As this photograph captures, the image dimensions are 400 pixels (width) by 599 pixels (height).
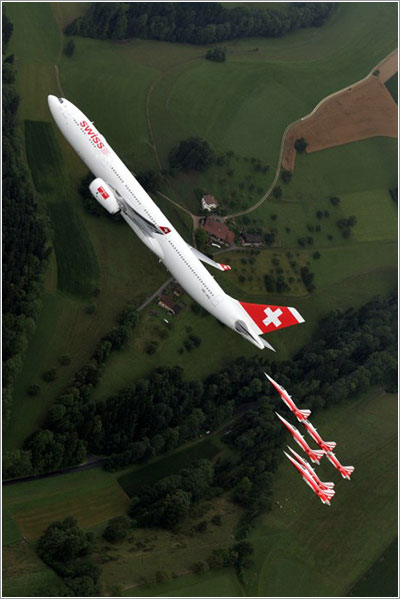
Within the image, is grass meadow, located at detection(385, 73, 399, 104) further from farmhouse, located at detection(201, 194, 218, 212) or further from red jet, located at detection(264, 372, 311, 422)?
red jet, located at detection(264, 372, 311, 422)

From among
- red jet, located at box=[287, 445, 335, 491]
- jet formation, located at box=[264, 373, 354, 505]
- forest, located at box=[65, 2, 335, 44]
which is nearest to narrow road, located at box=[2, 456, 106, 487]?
jet formation, located at box=[264, 373, 354, 505]

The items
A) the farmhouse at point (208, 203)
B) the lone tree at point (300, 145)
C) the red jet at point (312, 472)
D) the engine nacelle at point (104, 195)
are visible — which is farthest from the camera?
the lone tree at point (300, 145)

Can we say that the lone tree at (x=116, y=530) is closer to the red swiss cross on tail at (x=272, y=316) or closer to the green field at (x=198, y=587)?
the green field at (x=198, y=587)

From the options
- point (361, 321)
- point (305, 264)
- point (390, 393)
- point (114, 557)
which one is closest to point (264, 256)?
point (305, 264)

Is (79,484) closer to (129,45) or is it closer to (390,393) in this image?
(390,393)

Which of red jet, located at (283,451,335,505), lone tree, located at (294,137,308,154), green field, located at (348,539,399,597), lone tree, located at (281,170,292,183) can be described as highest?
lone tree, located at (294,137,308,154)

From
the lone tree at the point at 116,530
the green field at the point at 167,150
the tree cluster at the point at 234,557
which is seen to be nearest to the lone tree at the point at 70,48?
the green field at the point at 167,150

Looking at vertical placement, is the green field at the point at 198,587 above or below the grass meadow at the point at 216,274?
below
